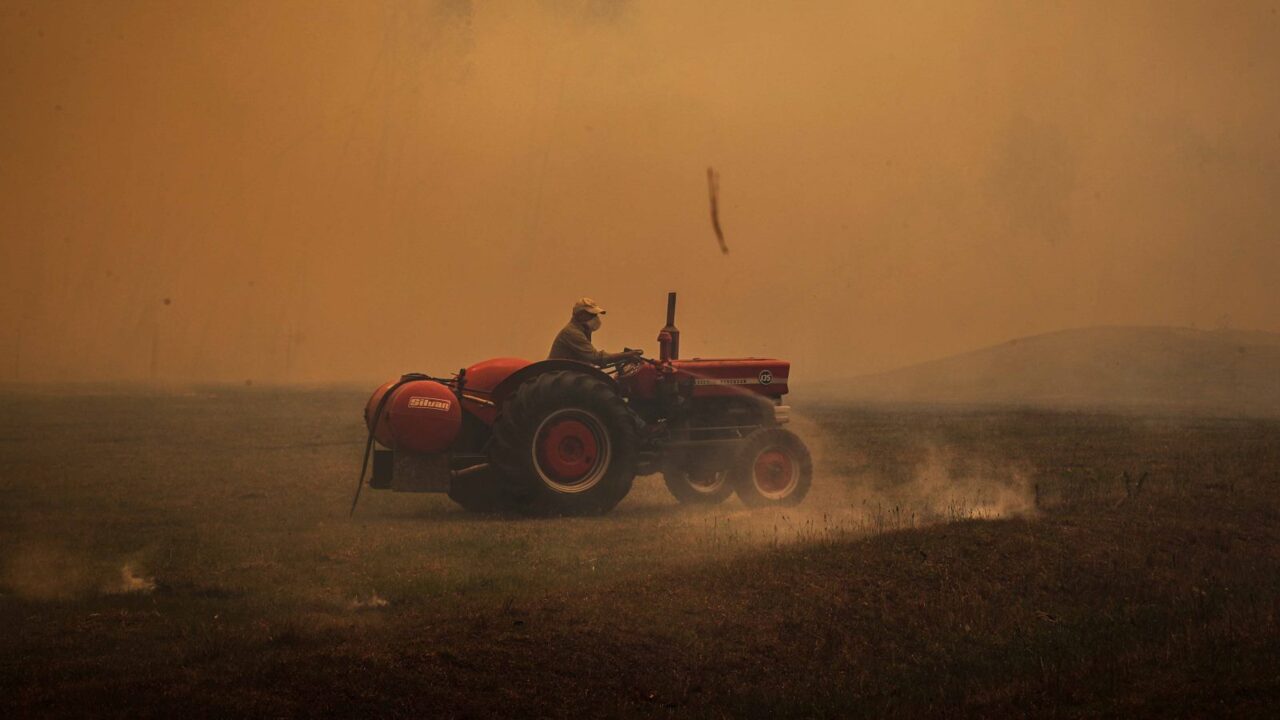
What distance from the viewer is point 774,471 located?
47.4ft

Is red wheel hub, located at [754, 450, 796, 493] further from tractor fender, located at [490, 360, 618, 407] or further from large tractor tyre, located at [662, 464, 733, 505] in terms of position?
tractor fender, located at [490, 360, 618, 407]

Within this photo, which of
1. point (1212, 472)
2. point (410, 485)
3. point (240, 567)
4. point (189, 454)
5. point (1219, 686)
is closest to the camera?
point (1219, 686)

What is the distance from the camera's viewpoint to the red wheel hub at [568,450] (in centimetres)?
1319

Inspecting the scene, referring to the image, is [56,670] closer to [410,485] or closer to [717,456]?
[410,485]

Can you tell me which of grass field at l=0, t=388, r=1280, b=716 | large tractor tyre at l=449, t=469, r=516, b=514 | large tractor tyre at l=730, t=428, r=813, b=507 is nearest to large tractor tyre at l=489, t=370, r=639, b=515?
large tractor tyre at l=449, t=469, r=516, b=514

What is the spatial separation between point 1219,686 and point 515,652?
4.41 meters

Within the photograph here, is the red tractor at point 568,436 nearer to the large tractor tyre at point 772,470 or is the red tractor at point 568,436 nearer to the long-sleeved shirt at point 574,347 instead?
Answer: the large tractor tyre at point 772,470

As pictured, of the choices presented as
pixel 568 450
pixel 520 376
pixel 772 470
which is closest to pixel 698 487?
pixel 772 470

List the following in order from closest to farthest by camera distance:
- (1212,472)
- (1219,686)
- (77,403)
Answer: (1219,686)
(1212,472)
(77,403)

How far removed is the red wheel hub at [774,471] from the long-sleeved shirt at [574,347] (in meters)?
2.51

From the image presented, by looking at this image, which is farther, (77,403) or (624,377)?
(77,403)

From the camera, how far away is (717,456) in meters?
14.5

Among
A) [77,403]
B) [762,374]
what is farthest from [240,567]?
[77,403]

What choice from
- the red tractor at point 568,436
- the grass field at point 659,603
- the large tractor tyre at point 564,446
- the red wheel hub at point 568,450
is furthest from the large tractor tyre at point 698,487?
the red wheel hub at point 568,450
